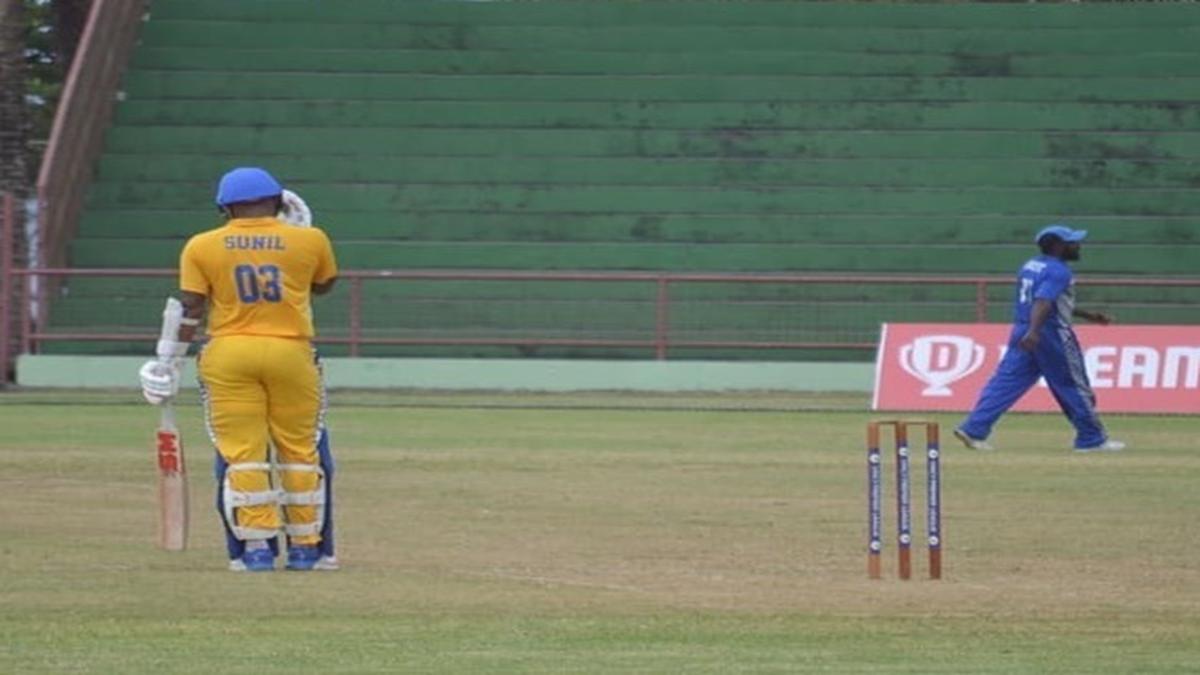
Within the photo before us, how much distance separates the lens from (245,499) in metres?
13.1

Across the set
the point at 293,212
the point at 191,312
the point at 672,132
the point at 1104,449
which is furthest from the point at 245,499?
the point at 672,132

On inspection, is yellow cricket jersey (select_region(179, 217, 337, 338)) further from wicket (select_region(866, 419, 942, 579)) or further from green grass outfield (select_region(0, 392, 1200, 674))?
wicket (select_region(866, 419, 942, 579))

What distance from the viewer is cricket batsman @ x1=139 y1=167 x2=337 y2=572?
1297cm

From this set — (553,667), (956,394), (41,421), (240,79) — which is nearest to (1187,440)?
(956,394)

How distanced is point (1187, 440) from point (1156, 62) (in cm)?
1470

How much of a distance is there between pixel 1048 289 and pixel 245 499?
394 inches

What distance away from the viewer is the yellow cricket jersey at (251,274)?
42.5 feet

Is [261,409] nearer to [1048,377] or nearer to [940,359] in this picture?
[1048,377]

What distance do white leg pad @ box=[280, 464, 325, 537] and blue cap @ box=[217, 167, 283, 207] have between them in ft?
4.13

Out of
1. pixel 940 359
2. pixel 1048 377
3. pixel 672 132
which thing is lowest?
pixel 940 359

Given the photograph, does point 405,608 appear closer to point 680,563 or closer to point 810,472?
point 680,563

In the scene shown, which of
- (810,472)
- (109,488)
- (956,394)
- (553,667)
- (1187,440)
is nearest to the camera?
(553,667)

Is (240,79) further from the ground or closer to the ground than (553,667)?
further from the ground

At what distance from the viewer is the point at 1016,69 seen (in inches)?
1490
